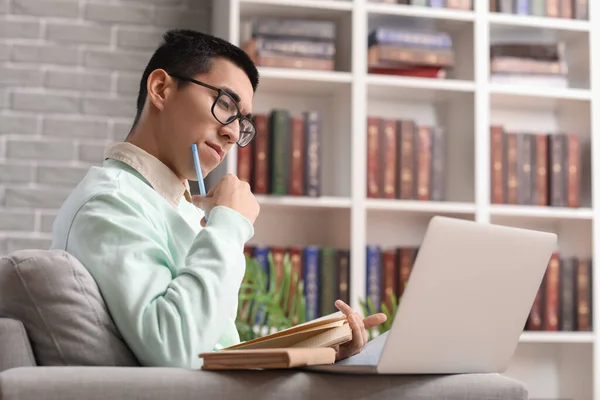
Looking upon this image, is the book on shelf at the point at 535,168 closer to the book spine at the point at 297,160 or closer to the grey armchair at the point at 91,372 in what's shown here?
the book spine at the point at 297,160

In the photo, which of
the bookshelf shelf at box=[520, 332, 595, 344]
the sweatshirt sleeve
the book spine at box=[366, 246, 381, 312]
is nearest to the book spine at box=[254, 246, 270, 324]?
the book spine at box=[366, 246, 381, 312]

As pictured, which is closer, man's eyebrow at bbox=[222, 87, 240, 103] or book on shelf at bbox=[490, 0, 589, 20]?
man's eyebrow at bbox=[222, 87, 240, 103]

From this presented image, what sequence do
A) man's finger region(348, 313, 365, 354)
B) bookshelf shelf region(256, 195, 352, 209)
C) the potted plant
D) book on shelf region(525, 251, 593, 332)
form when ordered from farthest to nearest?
book on shelf region(525, 251, 593, 332), bookshelf shelf region(256, 195, 352, 209), the potted plant, man's finger region(348, 313, 365, 354)

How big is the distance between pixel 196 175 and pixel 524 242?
0.61 metres

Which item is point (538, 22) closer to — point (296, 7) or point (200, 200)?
point (296, 7)

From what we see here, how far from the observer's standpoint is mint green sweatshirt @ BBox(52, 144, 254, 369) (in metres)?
1.12

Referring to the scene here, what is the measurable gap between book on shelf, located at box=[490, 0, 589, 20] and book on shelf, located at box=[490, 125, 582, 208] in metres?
0.46

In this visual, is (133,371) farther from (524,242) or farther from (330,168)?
(330,168)

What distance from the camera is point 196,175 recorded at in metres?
1.47

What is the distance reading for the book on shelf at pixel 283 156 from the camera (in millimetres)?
2965

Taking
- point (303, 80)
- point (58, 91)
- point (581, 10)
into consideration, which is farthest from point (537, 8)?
point (58, 91)

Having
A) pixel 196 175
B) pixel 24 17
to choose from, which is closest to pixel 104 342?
pixel 196 175

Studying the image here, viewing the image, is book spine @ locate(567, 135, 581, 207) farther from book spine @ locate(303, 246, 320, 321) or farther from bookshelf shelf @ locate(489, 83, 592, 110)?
book spine @ locate(303, 246, 320, 321)

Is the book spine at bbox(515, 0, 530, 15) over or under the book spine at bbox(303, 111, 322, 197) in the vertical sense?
over
